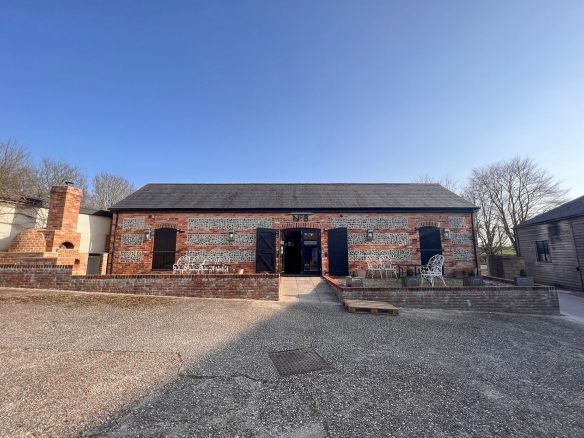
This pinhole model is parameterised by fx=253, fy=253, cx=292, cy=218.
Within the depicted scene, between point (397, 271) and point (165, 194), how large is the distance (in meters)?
12.3

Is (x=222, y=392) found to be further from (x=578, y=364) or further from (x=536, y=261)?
(x=536, y=261)

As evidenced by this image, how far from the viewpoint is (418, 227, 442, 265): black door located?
12.0 metres

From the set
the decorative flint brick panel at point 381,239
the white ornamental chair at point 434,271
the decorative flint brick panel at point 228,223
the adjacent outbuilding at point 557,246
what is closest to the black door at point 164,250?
the decorative flint brick panel at point 228,223

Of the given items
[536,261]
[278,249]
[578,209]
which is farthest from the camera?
[536,261]

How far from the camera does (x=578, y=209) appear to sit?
11.1 m

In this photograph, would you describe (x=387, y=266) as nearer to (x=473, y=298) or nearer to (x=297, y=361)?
(x=473, y=298)

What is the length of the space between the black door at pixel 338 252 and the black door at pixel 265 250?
8.88 ft

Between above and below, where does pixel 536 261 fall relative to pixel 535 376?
above

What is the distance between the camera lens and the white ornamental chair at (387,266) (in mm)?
11141

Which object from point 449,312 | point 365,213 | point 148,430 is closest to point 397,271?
point 365,213

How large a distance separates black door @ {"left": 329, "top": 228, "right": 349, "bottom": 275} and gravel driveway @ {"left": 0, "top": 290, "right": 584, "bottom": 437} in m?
6.30

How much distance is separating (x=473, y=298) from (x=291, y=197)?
883 centimetres

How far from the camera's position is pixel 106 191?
25.2m

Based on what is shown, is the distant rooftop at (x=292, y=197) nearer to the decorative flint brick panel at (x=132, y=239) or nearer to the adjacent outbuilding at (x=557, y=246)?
the decorative flint brick panel at (x=132, y=239)
